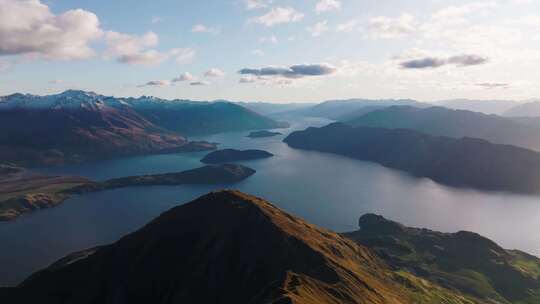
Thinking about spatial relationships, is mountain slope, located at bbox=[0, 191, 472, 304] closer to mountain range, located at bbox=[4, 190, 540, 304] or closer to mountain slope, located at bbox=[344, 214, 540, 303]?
mountain range, located at bbox=[4, 190, 540, 304]

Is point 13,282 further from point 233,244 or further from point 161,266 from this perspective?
point 233,244

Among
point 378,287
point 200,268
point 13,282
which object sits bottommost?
point 13,282

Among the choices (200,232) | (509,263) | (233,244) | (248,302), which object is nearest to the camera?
(248,302)

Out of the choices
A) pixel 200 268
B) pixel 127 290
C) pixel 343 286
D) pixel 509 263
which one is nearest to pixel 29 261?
pixel 127 290

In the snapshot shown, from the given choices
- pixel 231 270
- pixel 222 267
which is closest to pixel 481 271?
pixel 231 270

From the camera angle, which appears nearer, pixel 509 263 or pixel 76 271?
pixel 76 271

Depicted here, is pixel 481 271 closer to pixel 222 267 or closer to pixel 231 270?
pixel 231 270

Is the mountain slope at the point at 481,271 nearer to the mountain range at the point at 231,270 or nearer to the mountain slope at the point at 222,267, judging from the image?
the mountain range at the point at 231,270

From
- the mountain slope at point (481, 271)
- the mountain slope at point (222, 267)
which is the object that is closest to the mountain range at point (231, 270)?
the mountain slope at point (222, 267)
